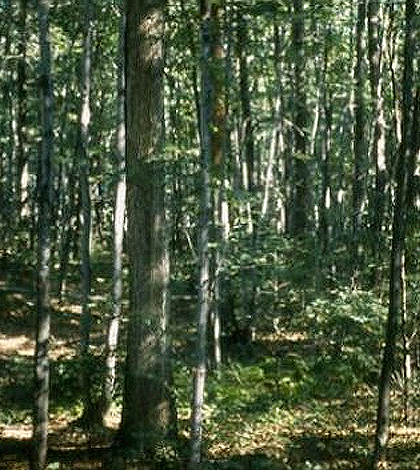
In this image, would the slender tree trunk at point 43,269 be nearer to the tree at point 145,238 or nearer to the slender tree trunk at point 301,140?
the tree at point 145,238

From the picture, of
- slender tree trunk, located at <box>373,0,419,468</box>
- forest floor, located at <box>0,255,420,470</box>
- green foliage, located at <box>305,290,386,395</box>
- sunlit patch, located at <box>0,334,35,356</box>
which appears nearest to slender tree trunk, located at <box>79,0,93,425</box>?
forest floor, located at <box>0,255,420,470</box>

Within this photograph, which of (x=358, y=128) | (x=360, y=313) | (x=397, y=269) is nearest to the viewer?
(x=397, y=269)

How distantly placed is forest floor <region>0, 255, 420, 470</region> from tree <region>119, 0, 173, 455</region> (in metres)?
0.90

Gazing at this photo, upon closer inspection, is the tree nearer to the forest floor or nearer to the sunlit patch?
the forest floor

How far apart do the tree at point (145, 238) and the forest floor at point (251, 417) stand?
35.4 inches

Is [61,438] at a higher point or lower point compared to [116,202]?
lower

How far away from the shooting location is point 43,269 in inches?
359

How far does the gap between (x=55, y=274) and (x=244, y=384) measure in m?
14.0

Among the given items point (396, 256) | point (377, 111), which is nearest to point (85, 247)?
point (396, 256)

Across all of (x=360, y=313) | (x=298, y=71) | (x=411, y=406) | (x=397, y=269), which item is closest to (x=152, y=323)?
(x=397, y=269)

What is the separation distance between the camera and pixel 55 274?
27375 mm

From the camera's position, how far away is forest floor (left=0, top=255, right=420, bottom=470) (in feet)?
34.8

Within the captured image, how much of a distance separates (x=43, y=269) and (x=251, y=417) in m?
5.42

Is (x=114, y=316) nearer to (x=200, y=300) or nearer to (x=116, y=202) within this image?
(x=116, y=202)
